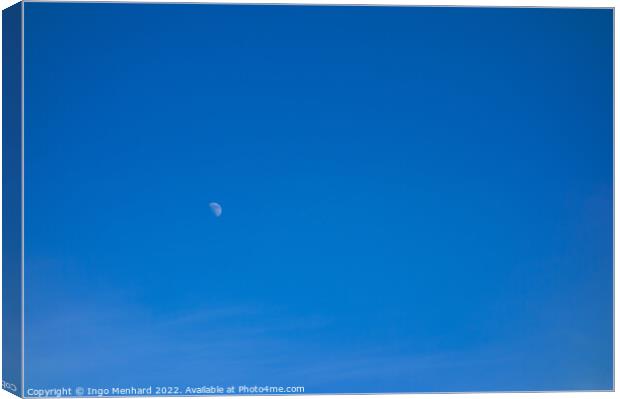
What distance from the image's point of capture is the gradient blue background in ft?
20.6

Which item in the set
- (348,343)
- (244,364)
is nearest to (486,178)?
(348,343)

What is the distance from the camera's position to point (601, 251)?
646cm

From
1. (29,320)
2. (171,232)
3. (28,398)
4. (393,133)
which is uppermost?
(393,133)

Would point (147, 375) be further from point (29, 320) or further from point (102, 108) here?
point (102, 108)

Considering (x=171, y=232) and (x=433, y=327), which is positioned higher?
(x=171, y=232)

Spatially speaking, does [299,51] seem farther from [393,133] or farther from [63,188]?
[63,188]

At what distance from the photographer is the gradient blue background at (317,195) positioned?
6285mm

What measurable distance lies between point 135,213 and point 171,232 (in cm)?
24

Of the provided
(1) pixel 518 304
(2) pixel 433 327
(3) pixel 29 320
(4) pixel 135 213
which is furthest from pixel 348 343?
(3) pixel 29 320

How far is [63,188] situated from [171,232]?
0.68m

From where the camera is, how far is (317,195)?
6.36 m

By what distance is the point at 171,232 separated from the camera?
6.30m

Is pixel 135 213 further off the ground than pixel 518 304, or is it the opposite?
pixel 135 213

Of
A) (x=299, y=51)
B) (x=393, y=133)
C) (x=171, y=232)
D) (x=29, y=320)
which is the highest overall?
(x=299, y=51)
